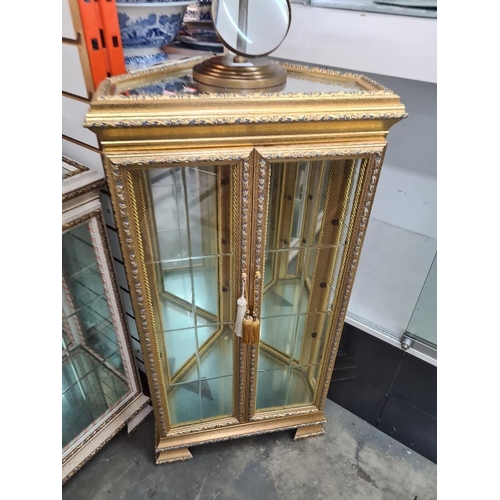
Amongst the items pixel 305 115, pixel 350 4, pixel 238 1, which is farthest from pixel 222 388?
pixel 350 4

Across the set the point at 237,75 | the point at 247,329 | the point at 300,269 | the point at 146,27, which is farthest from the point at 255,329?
the point at 146,27

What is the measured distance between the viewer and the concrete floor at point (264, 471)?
4.01 ft

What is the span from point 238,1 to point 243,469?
1.34m

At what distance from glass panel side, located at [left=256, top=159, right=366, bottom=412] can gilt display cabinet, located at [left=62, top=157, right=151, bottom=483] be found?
0.44 metres

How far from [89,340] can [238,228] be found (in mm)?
709

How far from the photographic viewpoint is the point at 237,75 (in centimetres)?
75

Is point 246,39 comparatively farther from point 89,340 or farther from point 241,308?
point 89,340

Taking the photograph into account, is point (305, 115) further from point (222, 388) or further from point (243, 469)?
point (243, 469)

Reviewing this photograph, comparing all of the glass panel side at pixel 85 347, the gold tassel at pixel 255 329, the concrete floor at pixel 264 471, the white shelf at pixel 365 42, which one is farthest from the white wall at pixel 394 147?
the glass panel side at pixel 85 347

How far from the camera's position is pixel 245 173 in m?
0.75

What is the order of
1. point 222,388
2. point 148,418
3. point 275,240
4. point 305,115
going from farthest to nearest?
1. point 148,418
2. point 222,388
3. point 275,240
4. point 305,115

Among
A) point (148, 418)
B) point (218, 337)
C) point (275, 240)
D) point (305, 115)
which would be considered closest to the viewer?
point (305, 115)

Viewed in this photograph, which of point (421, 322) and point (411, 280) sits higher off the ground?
point (411, 280)

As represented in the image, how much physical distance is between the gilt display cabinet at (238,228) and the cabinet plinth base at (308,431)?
0.03m
